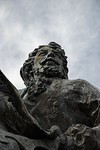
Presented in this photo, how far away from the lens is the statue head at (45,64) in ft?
20.7

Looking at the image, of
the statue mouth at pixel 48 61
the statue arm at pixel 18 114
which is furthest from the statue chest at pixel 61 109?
the statue arm at pixel 18 114

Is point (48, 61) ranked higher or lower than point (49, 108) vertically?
higher

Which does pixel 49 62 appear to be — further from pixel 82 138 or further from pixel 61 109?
pixel 82 138

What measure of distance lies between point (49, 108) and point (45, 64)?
2.58ft

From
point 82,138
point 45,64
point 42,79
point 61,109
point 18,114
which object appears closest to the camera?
point 18,114

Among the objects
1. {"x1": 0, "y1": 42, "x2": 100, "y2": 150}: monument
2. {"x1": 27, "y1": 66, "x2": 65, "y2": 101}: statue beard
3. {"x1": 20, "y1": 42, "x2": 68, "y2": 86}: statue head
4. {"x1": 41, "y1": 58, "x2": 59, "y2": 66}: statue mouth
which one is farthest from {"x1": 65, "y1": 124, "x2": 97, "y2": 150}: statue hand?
{"x1": 41, "y1": 58, "x2": 59, "y2": 66}: statue mouth

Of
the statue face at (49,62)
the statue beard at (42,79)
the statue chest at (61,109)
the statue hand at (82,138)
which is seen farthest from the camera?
the statue face at (49,62)

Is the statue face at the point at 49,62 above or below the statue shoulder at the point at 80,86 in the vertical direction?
above

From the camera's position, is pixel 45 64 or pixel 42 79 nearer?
pixel 42 79

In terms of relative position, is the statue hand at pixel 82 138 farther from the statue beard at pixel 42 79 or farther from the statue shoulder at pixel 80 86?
the statue beard at pixel 42 79

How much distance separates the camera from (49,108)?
5.84 meters

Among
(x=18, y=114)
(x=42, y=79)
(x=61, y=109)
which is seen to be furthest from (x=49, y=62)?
(x=18, y=114)

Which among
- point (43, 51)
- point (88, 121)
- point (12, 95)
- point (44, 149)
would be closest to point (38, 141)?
point (44, 149)

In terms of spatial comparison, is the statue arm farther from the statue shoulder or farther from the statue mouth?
the statue mouth
